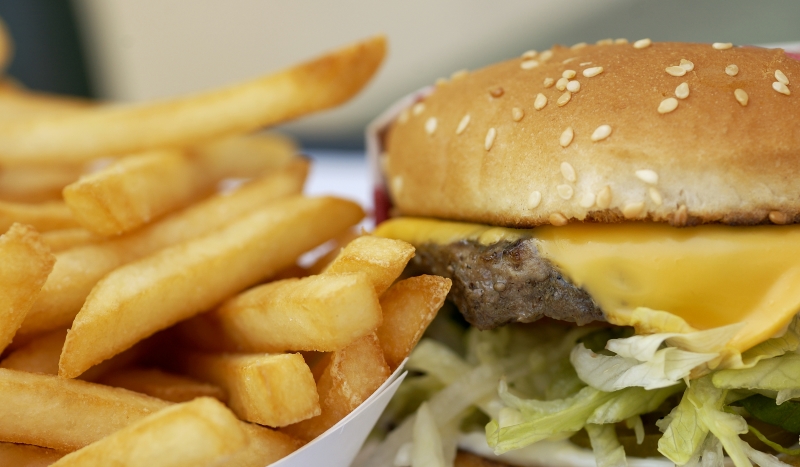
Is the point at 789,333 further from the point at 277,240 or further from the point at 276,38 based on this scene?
the point at 276,38

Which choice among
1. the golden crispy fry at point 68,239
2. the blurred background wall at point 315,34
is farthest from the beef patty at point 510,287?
the blurred background wall at point 315,34

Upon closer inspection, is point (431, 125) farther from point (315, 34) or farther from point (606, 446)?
point (315, 34)

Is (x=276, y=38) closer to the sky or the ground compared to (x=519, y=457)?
closer to the sky

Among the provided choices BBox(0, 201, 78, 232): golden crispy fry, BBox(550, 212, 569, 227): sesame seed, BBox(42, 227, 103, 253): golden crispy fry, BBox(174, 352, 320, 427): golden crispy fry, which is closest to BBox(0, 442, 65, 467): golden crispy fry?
BBox(174, 352, 320, 427): golden crispy fry

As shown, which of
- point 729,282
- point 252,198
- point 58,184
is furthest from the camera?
point 58,184

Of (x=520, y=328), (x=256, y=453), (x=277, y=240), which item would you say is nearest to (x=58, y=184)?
(x=277, y=240)

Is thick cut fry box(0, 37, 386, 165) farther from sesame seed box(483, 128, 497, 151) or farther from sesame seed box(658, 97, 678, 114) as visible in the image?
sesame seed box(658, 97, 678, 114)
